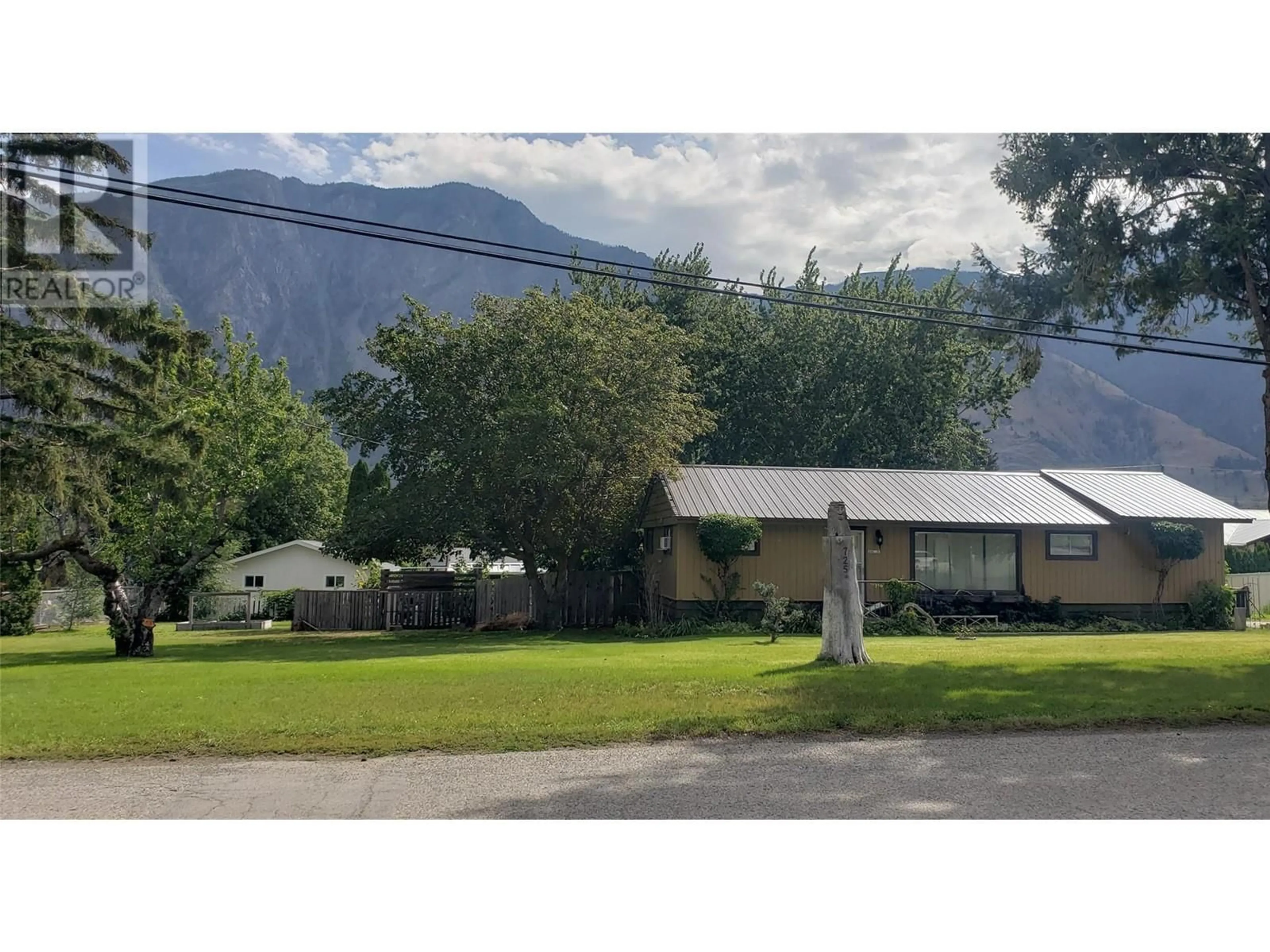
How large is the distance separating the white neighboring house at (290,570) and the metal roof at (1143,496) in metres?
28.5

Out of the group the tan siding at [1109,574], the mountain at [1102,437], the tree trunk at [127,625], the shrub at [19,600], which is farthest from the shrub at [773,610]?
the mountain at [1102,437]

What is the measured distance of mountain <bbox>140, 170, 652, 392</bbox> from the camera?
151125mm

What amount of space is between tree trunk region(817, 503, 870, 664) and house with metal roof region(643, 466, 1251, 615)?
9.15 metres

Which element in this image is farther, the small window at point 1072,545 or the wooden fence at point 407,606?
the wooden fence at point 407,606

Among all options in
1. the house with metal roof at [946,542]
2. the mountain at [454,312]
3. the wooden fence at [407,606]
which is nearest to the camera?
the house with metal roof at [946,542]

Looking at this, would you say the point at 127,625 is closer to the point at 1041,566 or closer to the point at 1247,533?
the point at 1041,566

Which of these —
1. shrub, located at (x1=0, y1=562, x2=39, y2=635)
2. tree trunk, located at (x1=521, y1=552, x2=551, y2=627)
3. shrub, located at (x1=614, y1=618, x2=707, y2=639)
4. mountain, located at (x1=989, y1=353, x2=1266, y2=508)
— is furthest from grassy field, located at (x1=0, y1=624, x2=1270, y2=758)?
mountain, located at (x1=989, y1=353, x2=1266, y2=508)

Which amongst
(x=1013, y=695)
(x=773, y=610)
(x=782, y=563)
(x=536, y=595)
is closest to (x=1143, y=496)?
(x=782, y=563)

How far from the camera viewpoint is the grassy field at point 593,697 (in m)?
9.29

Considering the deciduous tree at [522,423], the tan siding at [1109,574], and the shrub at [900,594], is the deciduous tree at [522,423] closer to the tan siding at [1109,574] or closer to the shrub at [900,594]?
the shrub at [900,594]

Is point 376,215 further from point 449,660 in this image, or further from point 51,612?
point 449,660

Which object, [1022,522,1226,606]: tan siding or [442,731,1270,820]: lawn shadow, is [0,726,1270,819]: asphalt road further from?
[1022,522,1226,606]: tan siding

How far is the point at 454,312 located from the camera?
455ft
